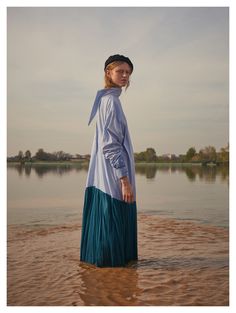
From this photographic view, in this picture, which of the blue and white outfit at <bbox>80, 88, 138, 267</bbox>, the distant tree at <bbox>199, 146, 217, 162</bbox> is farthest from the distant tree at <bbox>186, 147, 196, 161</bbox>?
the blue and white outfit at <bbox>80, 88, 138, 267</bbox>

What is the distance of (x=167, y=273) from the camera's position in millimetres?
2316

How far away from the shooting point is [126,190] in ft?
7.70

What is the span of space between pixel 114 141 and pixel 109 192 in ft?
1.03

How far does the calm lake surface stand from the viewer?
9.92 feet

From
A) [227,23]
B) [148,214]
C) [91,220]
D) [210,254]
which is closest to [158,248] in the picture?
[210,254]

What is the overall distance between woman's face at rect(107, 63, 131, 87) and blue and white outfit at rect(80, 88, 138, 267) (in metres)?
0.05

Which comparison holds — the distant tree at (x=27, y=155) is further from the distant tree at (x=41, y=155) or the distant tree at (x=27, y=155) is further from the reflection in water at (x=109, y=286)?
the reflection in water at (x=109, y=286)

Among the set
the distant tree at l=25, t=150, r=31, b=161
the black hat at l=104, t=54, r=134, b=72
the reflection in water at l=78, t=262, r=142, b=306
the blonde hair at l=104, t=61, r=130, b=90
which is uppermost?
the black hat at l=104, t=54, r=134, b=72

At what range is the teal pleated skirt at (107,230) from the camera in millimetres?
2361

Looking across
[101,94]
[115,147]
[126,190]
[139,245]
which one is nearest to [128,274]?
[126,190]

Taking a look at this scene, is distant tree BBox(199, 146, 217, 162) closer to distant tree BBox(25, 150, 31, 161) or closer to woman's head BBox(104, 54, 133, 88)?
woman's head BBox(104, 54, 133, 88)

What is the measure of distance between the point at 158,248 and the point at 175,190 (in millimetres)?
1673

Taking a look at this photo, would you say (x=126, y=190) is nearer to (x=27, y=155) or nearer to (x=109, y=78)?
(x=109, y=78)
